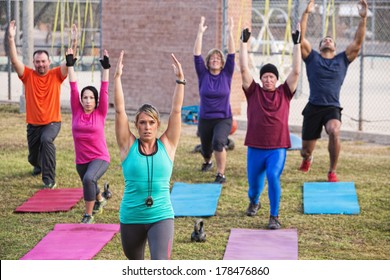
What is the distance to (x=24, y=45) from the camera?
19500 millimetres

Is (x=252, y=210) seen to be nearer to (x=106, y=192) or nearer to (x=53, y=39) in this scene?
(x=106, y=192)

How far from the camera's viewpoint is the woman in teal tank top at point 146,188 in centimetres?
750

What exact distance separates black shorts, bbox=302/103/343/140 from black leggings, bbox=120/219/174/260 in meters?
5.97

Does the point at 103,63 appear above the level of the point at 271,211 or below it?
above

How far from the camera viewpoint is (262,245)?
32.6 ft

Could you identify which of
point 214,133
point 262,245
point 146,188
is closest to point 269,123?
point 262,245

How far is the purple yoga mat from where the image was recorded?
9.48 m

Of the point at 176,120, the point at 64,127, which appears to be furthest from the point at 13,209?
the point at 64,127

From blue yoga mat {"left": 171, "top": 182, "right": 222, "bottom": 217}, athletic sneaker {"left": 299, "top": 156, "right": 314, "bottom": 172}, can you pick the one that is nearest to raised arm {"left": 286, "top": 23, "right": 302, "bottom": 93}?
blue yoga mat {"left": 171, "top": 182, "right": 222, "bottom": 217}

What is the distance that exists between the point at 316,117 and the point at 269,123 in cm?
251

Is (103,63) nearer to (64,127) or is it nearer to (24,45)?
(64,127)

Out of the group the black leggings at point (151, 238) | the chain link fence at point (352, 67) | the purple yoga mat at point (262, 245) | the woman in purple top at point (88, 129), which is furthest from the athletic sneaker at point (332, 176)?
the black leggings at point (151, 238)

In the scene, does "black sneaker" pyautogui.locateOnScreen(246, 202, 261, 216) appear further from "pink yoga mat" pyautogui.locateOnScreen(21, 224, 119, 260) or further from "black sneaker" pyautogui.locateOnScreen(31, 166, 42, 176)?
"black sneaker" pyautogui.locateOnScreen(31, 166, 42, 176)
